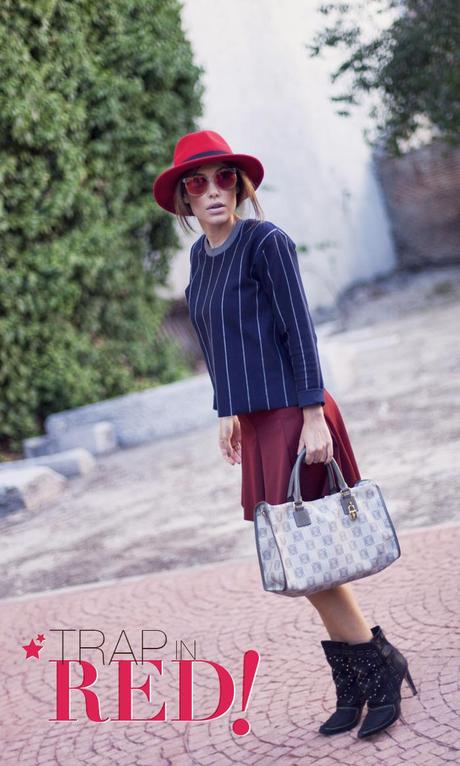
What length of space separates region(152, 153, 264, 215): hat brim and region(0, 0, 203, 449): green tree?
8.36 m

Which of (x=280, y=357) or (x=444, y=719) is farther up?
(x=280, y=357)

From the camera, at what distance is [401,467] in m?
7.26

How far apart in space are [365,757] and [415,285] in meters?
21.9

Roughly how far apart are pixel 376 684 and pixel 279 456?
0.80 m

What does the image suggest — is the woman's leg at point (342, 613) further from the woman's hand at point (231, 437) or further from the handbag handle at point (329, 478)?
the woman's hand at point (231, 437)

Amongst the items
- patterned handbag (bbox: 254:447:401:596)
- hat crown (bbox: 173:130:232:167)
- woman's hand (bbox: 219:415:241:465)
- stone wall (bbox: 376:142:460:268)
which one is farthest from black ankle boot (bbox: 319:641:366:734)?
stone wall (bbox: 376:142:460:268)

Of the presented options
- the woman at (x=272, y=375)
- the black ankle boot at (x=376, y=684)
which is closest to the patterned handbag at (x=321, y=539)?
the woman at (x=272, y=375)

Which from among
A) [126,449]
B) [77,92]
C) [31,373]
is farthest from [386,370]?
[77,92]

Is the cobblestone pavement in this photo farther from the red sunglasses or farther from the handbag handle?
the red sunglasses

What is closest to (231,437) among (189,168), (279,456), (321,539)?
(279,456)

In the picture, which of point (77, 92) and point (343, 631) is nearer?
point (343, 631)

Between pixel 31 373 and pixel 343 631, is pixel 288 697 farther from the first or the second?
pixel 31 373

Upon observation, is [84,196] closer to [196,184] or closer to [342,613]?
[196,184]

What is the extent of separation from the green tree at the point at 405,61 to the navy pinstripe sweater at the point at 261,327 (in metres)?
5.23
